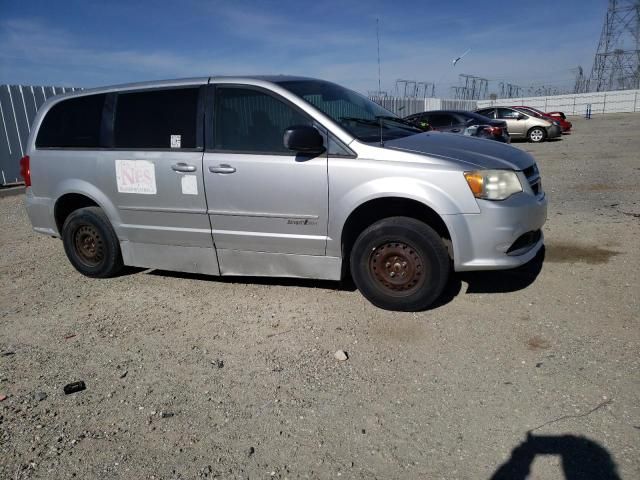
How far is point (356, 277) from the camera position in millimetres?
3992

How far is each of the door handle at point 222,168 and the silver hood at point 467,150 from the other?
4.28 ft

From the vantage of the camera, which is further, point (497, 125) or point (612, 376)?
point (497, 125)

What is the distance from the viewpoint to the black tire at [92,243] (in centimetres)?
489

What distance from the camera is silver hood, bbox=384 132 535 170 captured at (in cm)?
366

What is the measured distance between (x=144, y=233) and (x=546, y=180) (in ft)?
25.4

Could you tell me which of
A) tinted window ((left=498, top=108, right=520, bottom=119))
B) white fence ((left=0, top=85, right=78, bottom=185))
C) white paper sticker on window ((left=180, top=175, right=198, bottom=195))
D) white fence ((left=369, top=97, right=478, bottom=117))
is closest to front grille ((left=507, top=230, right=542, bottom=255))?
white paper sticker on window ((left=180, top=175, right=198, bottom=195))

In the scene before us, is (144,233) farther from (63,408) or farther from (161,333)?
(63,408)

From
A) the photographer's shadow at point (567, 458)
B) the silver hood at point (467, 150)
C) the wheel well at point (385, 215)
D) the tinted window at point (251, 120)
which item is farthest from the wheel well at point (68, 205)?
the photographer's shadow at point (567, 458)

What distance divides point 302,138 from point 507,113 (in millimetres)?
17881

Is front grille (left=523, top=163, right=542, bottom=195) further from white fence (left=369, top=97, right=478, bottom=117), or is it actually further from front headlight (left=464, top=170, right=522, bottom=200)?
white fence (left=369, top=97, right=478, bottom=117)

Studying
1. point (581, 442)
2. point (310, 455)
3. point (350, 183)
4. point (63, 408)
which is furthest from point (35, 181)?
point (581, 442)

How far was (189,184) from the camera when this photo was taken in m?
4.28

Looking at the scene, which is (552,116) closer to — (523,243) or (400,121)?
(400,121)

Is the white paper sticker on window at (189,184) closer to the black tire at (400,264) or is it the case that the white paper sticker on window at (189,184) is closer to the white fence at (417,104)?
the black tire at (400,264)
